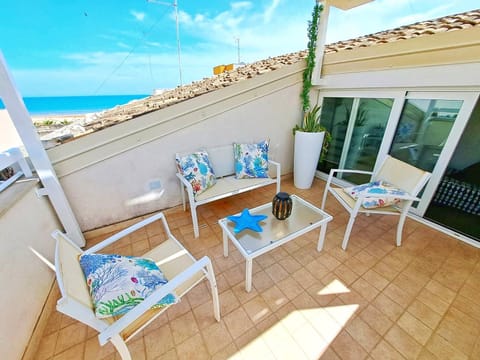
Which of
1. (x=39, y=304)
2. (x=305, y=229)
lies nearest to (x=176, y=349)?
(x=39, y=304)

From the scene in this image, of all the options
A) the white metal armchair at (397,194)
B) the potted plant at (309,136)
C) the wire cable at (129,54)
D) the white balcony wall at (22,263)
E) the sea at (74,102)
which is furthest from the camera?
the sea at (74,102)

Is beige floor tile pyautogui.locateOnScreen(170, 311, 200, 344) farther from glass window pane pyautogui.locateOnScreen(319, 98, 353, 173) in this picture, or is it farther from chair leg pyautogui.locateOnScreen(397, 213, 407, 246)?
glass window pane pyautogui.locateOnScreen(319, 98, 353, 173)

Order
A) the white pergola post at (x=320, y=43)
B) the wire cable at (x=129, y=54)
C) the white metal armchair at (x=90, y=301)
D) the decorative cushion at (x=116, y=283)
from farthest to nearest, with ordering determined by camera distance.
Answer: the wire cable at (x=129, y=54)
the white pergola post at (x=320, y=43)
the decorative cushion at (x=116, y=283)
the white metal armchair at (x=90, y=301)

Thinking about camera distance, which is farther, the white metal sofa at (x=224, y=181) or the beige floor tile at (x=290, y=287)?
the white metal sofa at (x=224, y=181)

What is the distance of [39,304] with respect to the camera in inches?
53.6

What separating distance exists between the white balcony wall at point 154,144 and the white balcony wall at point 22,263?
39cm

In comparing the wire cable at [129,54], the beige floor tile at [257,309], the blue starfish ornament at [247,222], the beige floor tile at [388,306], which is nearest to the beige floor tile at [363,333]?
the beige floor tile at [388,306]

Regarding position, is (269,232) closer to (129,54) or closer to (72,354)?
(72,354)

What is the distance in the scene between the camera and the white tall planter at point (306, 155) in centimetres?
283

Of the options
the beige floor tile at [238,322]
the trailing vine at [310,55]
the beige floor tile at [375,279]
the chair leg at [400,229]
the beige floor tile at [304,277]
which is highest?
the trailing vine at [310,55]

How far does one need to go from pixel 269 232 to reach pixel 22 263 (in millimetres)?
1842

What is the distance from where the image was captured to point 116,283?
0.88 metres

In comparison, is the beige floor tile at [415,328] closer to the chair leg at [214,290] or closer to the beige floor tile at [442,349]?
the beige floor tile at [442,349]

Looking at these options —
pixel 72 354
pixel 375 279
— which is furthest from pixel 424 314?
pixel 72 354
